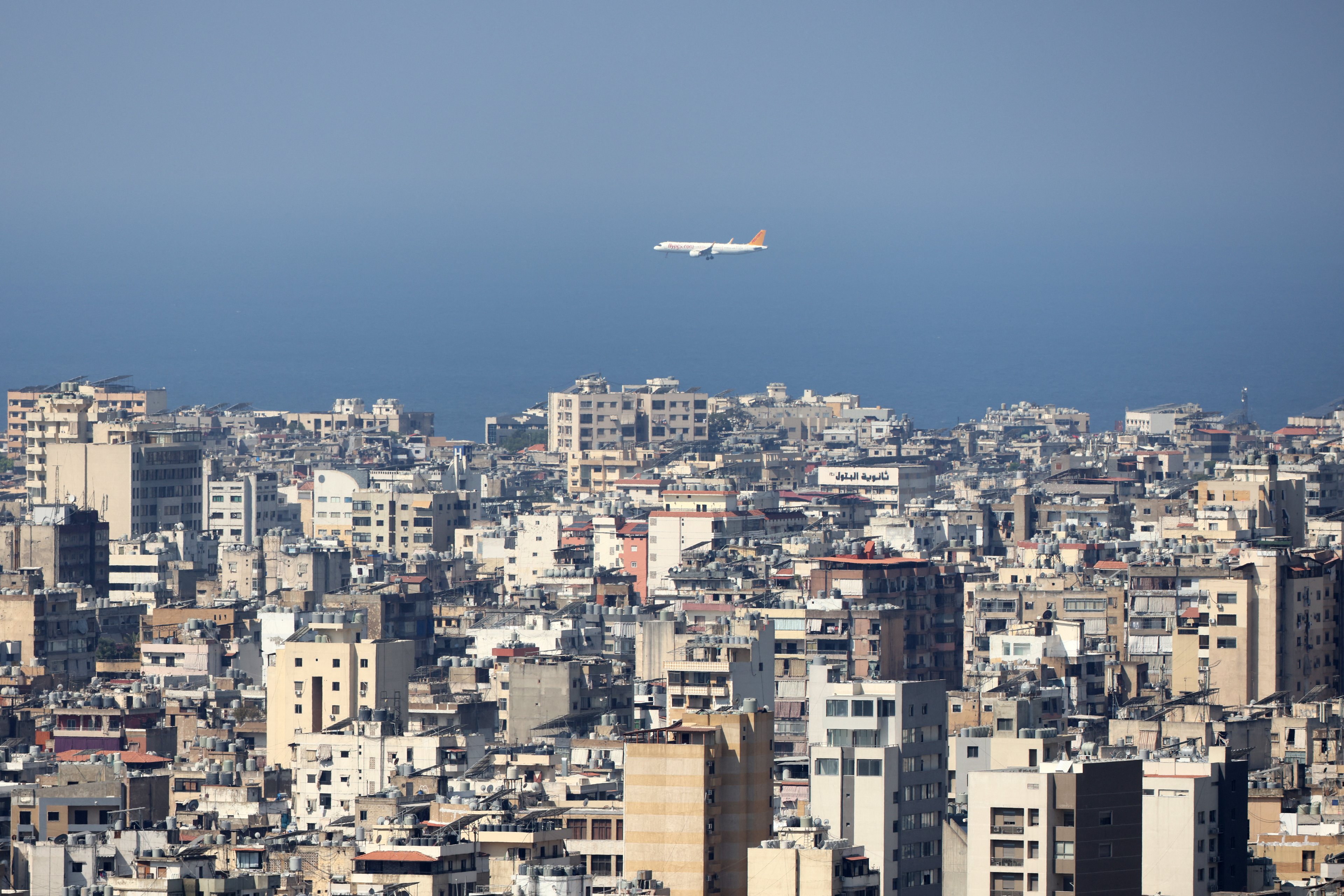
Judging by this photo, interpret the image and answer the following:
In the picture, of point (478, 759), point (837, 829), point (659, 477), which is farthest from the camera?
point (659, 477)

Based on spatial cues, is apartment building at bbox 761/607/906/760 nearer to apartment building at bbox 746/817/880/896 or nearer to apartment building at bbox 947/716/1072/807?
apartment building at bbox 947/716/1072/807

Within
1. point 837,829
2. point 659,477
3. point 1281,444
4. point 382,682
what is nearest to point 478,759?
point 382,682

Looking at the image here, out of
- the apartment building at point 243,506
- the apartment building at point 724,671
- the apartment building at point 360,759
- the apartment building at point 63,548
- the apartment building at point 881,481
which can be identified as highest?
the apartment building at point 881,481

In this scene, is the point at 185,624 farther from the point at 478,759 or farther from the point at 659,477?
the point at 659,477

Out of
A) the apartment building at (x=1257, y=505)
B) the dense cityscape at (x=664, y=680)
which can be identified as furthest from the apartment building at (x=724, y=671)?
the apartment building at (x=1257, y=505)

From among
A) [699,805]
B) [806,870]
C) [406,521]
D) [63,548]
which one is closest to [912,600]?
[699,805]

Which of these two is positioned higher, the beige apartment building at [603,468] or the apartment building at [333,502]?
the beige apartment building at [603,468]

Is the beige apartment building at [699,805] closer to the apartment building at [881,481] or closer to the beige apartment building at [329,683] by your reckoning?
the beige apartment building at [329,683]

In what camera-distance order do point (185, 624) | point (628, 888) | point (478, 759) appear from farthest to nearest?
point (185, 624) < point (478, 759) < point (628, 888)
